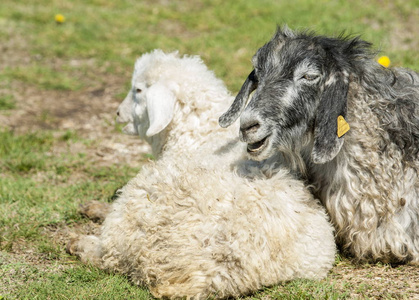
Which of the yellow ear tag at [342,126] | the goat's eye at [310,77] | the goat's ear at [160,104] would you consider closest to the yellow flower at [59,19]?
the goat's ear at [160,104]

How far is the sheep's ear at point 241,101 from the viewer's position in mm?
3955

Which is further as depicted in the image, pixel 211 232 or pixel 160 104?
pixel 160 104

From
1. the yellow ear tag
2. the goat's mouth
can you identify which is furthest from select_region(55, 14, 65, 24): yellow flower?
the yellow ear tag

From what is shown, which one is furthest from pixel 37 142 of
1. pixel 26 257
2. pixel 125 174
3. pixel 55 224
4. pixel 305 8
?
pixel 305 8

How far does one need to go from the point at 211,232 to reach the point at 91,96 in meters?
5.16

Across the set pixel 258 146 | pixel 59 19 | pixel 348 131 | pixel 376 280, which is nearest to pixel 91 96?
pixel 59 19

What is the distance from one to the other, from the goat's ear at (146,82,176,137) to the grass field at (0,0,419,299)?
98 cm

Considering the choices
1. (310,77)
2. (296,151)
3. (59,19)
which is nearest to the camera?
(310,77)

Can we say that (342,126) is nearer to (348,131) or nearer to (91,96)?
(348,131)

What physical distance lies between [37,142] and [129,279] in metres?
3.43

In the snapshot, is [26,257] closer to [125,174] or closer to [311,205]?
[125,174]

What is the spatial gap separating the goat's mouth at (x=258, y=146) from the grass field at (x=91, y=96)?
0.90m

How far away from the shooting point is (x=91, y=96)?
26.0ft

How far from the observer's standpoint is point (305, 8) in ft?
34.0
